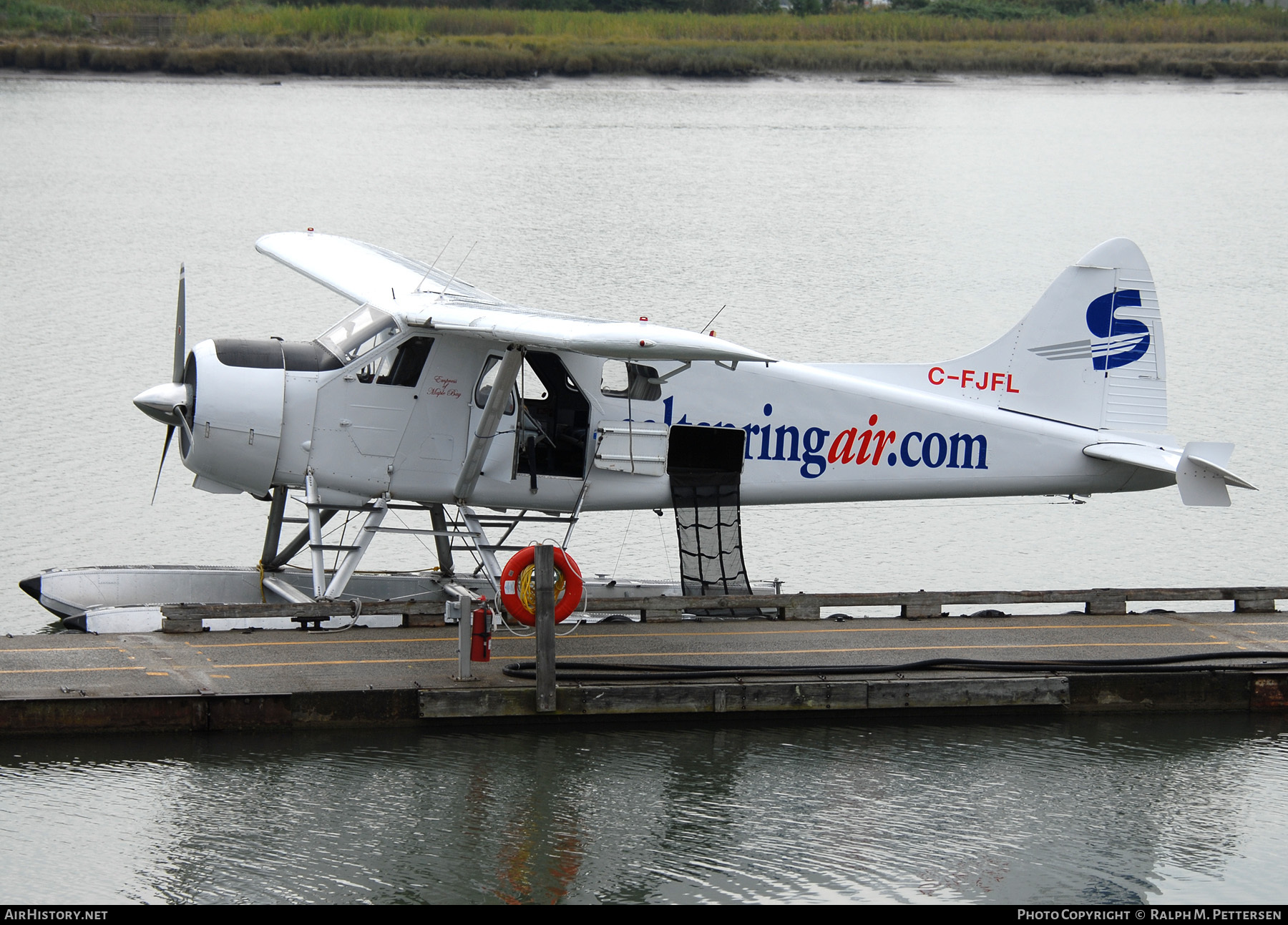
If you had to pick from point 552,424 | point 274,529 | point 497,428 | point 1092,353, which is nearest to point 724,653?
point 552,424

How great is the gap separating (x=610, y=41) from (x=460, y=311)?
2098 inches

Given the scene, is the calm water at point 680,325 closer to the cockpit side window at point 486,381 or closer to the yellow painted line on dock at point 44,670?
the yellow painted line on dock at point 44,670

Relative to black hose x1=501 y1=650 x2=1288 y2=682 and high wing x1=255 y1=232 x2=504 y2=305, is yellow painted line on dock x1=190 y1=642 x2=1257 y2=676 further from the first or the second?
high wing x1=255 y1=232 x2=504 y2=305

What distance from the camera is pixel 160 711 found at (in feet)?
35.2

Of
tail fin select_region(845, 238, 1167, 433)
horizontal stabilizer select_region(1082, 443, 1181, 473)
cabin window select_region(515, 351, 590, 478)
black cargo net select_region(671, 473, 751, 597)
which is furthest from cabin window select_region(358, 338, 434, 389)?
horizontal stabilizer select_region(1082, 443, 1181, 473)

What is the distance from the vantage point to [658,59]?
206 feet

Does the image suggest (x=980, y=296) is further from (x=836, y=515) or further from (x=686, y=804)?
(x=686, y=804)

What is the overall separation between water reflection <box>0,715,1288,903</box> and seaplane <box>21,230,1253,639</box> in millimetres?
1502

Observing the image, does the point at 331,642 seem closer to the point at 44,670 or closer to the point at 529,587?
the point at 529,587

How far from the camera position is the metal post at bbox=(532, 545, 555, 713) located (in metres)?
11.0

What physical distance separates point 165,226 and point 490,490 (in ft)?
83.3

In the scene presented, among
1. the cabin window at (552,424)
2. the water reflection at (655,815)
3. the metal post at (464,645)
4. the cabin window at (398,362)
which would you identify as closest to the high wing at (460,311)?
the cabin window at (398,362)

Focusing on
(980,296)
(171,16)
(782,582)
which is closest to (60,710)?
(782,582)

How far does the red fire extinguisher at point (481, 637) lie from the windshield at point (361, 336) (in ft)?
7.65
